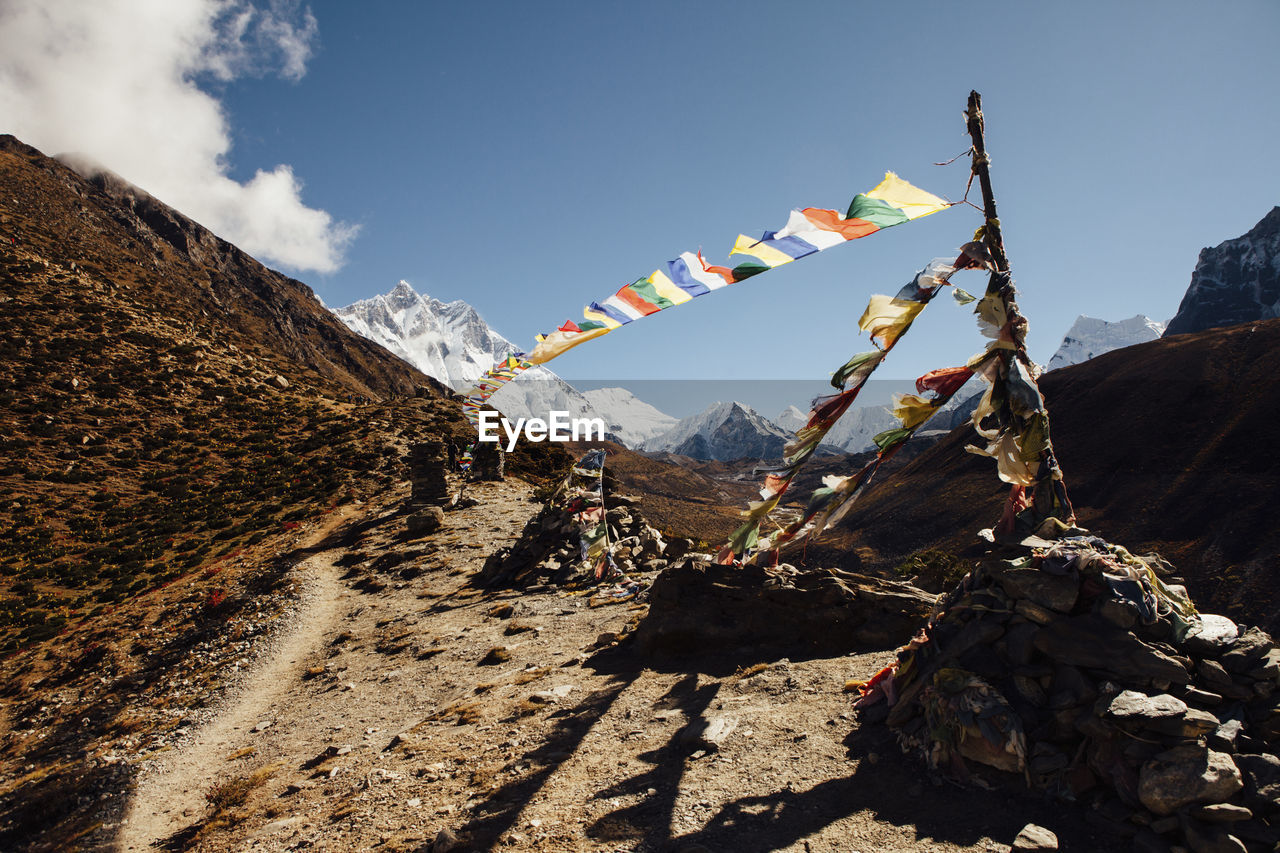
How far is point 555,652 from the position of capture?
1222 cm

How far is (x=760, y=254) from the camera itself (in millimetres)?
6586

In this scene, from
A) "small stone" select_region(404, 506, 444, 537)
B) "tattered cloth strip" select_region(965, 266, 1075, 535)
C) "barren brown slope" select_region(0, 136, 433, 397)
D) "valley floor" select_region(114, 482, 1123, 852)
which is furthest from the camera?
"barren brown slope" select_region(0, 136, 433, 397)

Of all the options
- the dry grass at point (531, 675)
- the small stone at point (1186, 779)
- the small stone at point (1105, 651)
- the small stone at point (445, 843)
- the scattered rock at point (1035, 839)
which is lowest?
the dry grass at point (531, 675)

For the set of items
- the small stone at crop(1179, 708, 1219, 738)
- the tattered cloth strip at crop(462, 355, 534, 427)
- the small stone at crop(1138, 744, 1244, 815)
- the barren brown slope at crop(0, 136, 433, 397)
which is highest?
the barren brown slope at crop(0, 136, 433, 397)

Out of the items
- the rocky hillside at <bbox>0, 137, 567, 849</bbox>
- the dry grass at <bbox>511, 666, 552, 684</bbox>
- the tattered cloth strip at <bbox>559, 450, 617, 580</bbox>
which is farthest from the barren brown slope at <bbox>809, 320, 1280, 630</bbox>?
the rocky hillside at <bbox>0, 137, 567, 849</bbox>

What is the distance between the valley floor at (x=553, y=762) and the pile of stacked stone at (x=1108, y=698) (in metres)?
0.39

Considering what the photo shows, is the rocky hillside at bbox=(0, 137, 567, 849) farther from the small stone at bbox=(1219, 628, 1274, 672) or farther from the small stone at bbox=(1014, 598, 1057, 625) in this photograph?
the small stone at bbox=(1219, 628, 1274, 672)

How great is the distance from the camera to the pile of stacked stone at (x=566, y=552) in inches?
719

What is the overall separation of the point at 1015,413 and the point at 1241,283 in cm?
26919

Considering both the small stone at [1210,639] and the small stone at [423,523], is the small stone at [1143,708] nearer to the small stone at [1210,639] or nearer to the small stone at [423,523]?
the small stone at [1210,639]

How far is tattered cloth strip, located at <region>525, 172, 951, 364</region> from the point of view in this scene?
624 cm

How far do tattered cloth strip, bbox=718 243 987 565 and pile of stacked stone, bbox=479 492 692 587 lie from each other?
457 inches

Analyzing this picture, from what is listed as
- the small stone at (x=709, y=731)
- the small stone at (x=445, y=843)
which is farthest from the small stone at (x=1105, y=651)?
the small stone at (x=445, y=843)

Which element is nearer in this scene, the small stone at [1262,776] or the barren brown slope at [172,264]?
the small stone at [1262,776]
